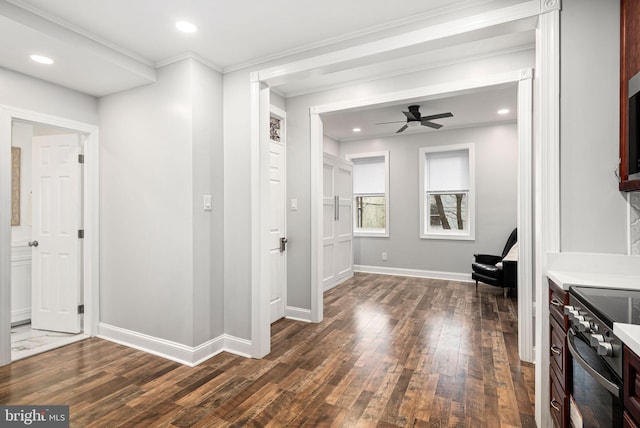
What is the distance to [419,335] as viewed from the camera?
3414 millimetres

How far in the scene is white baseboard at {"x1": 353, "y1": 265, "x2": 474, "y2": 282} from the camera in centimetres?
597

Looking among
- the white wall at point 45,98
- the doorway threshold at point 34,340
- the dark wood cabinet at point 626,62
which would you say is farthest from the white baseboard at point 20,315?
the dark wood cabinet at point 626,62

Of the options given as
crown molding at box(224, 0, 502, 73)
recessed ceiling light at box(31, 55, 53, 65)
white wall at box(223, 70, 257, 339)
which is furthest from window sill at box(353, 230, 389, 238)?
recessed ceiling light at box(31, 55, 53, 65)

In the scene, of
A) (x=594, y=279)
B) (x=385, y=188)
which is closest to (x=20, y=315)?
(x=594, y=279)

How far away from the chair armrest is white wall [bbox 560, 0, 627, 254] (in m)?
3.81

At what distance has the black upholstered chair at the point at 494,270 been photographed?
4.72 metres

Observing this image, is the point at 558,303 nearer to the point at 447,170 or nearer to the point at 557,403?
the point at 557,403

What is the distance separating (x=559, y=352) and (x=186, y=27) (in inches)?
121

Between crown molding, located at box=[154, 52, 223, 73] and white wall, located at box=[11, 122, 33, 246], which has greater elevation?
crown molding, located at box=[154, 52, 223, 73]

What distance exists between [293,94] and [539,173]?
294 cm

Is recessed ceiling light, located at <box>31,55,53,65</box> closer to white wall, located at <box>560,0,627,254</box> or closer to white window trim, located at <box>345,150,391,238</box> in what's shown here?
white wall, located at <box>560,0,627,254</box>

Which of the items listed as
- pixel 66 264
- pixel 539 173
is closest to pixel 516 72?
pixel 539 173

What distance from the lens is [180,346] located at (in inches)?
113

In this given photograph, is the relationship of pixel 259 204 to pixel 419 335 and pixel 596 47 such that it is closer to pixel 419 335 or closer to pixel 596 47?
pixel 419 335
